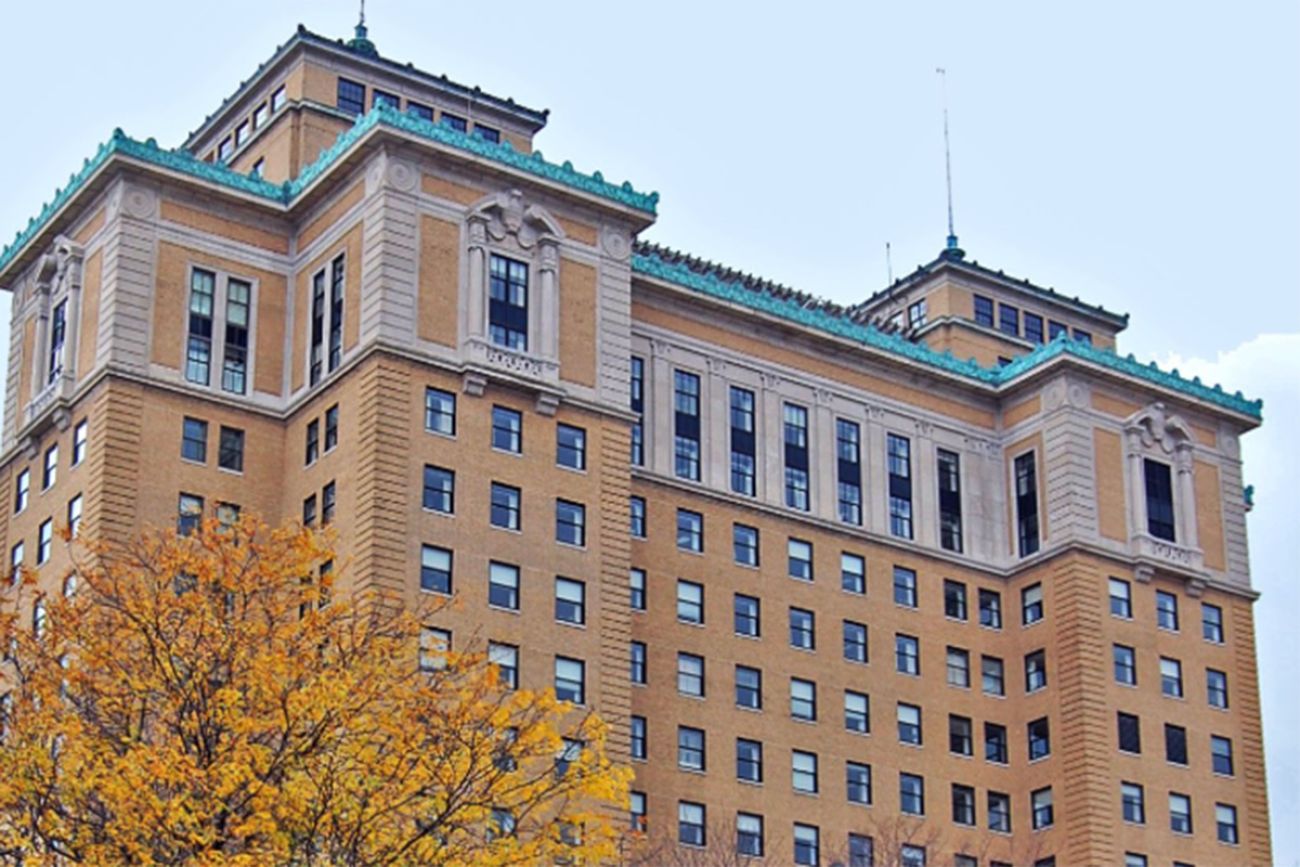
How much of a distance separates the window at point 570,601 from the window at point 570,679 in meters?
1.57

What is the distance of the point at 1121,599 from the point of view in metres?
111

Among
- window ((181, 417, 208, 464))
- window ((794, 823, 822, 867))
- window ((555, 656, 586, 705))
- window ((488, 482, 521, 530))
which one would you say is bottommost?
window ((794, 823, 822, 867))

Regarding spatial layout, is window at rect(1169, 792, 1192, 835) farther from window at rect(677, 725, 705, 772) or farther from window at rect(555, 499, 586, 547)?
window at rect(555, 499, 586, 547)

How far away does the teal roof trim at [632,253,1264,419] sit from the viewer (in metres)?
106

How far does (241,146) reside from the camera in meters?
109

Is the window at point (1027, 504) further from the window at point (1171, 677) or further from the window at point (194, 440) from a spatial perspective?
the window at point (194, 440)

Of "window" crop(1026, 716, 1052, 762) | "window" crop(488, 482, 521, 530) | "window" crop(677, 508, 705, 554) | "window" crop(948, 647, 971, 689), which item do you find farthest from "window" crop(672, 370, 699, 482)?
"window" crop(1026, 716, 1052, 762)

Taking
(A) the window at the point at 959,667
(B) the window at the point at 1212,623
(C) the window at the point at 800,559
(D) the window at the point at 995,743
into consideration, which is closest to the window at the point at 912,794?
(D) the window at the point at 995,743

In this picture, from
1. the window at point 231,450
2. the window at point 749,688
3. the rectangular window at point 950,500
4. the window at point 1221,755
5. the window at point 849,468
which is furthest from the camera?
the rectangular window at point 950,500

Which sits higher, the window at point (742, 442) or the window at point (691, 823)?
the window at point (742, 442)

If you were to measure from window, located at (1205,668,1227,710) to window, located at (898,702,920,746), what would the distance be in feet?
47.5

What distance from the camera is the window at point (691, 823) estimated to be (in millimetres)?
97625

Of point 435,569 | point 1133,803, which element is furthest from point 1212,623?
point 435,569

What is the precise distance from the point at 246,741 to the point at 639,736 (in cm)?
5207
